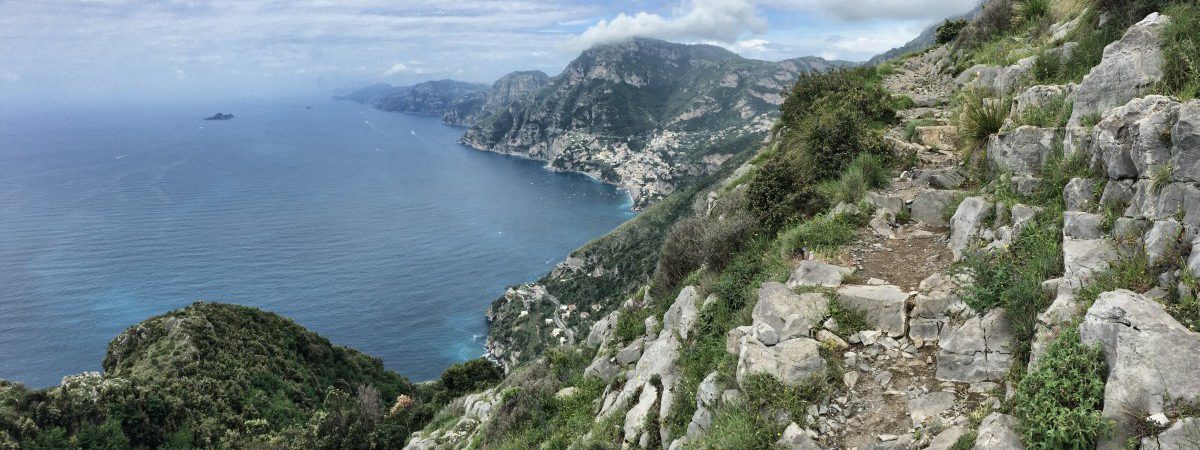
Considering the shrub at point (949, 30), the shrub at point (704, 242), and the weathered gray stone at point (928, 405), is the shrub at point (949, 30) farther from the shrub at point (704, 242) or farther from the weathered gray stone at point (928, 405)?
the weathered gray stone at point (928, 405)

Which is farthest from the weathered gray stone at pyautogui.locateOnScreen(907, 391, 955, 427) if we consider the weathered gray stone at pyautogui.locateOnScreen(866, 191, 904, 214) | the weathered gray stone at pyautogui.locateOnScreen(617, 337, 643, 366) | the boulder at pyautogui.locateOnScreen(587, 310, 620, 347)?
the boulder at pyautogui.locateOnScreen(587, 310, 620, 347)

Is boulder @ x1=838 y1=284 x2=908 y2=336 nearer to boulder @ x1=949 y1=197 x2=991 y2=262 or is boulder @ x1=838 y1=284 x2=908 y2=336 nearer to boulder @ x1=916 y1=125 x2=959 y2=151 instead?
boulder @ x1=949 y1=197 x2=991 y2=262

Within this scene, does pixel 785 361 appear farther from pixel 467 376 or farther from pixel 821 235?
pixel 467 376

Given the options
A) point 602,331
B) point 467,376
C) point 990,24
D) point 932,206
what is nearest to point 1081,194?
point 932,206

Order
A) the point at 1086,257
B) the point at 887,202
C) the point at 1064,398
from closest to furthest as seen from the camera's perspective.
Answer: the point at 1064,398
the point at 1086,257
the point at 887,202

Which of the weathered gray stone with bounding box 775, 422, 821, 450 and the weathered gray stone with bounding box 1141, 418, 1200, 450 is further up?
the weathered gray stone with bounding box 1141, 418, 1200, 450
